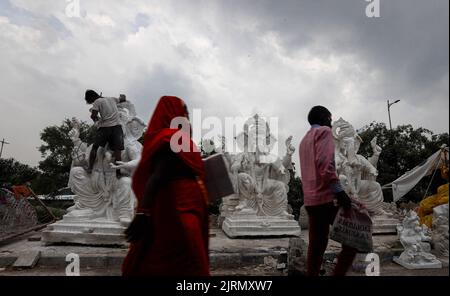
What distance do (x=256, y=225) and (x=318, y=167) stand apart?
151 inches

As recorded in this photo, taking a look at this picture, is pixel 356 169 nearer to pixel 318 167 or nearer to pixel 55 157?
pixel 318 167

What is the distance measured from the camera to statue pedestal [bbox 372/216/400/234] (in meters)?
6.87

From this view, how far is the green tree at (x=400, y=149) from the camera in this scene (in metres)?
17.8

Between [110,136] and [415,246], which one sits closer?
[415,246]

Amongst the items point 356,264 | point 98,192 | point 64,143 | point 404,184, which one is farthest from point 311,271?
point 64,143

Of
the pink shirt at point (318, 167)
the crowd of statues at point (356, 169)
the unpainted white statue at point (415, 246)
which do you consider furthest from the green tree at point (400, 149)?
the pink shirt at point (318, 167)

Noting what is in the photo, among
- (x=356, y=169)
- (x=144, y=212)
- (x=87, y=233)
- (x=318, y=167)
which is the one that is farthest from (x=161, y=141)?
(x=356, y=169)

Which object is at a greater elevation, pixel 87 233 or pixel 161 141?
pixel 161 141

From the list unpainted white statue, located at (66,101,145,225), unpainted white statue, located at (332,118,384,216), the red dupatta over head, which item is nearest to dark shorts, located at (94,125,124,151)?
unpainted white statue, located at (66,101,145,225)

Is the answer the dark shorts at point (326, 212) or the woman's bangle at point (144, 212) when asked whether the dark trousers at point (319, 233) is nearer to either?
the dark shorts at point (326, 212)

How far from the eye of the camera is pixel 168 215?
6.58ft

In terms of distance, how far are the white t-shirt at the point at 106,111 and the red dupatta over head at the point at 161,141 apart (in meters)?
3.20

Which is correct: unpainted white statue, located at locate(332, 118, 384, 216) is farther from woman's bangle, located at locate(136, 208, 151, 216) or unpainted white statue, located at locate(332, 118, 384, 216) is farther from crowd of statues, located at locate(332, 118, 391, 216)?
woman's bangle, located at locate(136, 208, 151, 216)
